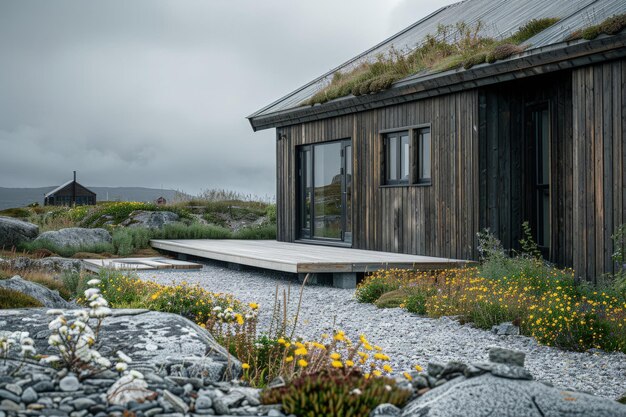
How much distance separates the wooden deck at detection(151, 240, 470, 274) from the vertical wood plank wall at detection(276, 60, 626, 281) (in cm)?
59

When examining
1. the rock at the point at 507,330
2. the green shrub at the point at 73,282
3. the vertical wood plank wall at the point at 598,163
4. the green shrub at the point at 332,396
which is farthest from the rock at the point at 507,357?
the green shrub at the point at 73,282

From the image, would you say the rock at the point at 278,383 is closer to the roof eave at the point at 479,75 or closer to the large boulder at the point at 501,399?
the large boulder at the point at 501,399

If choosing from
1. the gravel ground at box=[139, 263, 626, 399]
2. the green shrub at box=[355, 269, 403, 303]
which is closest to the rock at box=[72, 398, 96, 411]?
the gravel ground at box=[139, 263, 626, 399]

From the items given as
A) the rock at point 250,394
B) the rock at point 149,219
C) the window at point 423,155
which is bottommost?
the rock at point 250,394

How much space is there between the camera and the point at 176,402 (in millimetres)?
3135

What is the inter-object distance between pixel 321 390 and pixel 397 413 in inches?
Answer: 13.9

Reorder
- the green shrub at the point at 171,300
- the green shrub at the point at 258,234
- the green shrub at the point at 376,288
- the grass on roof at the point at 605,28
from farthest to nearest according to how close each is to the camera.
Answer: the green shrub at the point at 258,234, the green shrub at the point at 376,288, the grass on roof at the point at 605,28, the green shrub at the point at 171,300

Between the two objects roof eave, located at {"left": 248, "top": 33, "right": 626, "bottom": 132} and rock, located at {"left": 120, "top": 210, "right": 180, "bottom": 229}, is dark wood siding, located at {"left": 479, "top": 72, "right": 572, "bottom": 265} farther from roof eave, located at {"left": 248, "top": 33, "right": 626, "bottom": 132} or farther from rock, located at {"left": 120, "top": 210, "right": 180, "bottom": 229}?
rock, located at {"left": 120, "top": 210, "right": 180, "bottom": 229}

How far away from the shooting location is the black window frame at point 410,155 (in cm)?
1150

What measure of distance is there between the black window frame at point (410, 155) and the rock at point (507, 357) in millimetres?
7810

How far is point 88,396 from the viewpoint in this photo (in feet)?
10.6

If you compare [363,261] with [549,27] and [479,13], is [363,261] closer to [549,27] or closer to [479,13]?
[549,27]

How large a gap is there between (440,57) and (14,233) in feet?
30.6

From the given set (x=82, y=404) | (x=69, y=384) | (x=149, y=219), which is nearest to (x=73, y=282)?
(x=69, y=384)
